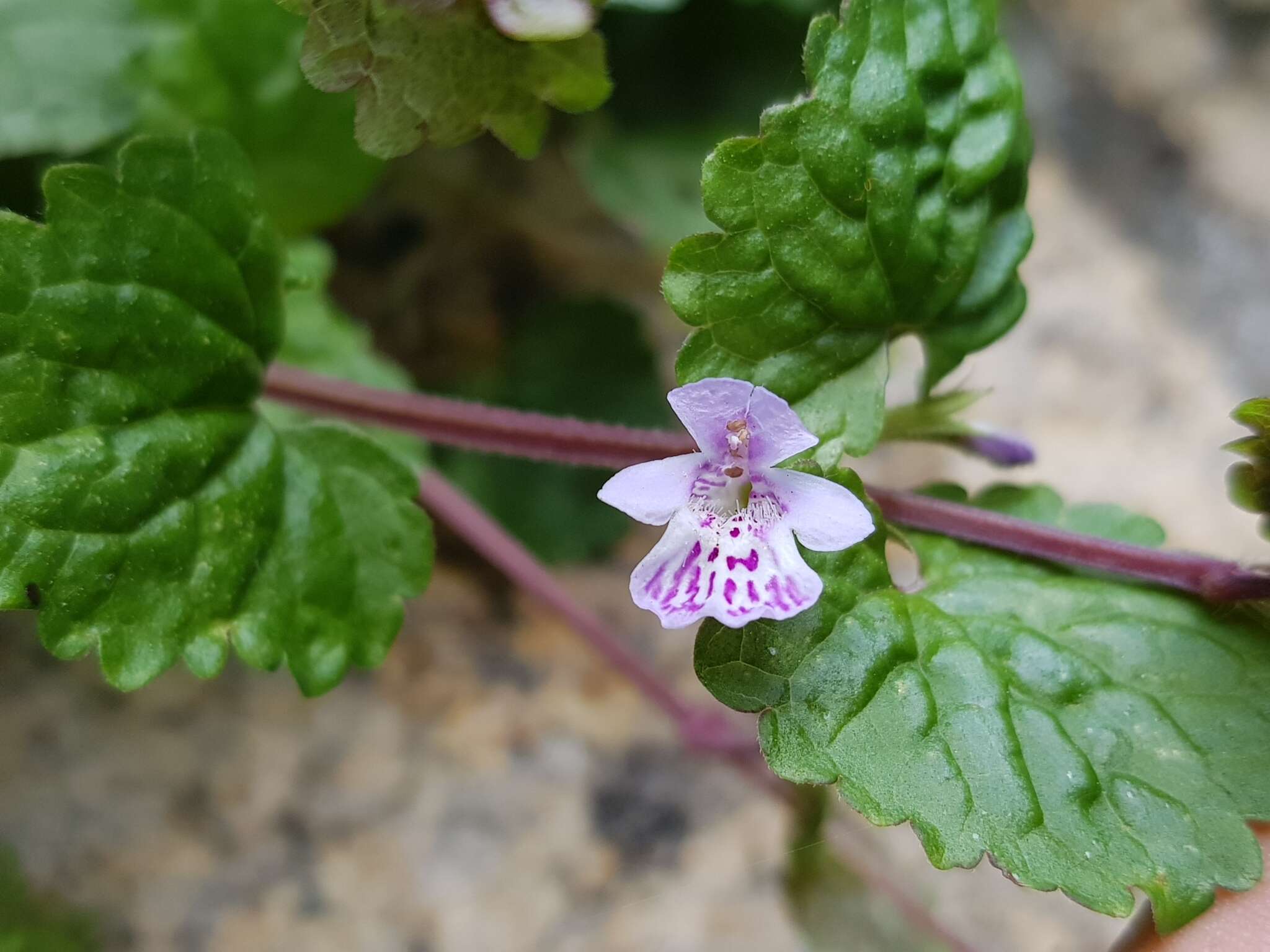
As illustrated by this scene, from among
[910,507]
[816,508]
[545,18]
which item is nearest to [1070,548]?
[910,507]

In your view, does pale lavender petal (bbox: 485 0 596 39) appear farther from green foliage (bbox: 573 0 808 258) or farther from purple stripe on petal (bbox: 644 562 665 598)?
green foliage (bbox: 573 0 808 258)

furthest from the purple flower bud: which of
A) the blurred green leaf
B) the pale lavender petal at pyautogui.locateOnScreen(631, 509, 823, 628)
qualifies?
the blurred green leaf

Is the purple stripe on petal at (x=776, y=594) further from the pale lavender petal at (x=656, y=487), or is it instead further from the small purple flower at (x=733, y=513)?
the pale lavender petal at (x=656, y=487)

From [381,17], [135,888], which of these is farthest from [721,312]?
[135,888]

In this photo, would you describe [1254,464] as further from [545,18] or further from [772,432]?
[545,18]

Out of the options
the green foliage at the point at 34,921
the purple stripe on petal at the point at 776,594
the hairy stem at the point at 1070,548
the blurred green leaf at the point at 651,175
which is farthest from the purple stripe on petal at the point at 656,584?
the blurred green leaf at the point at 651,175
